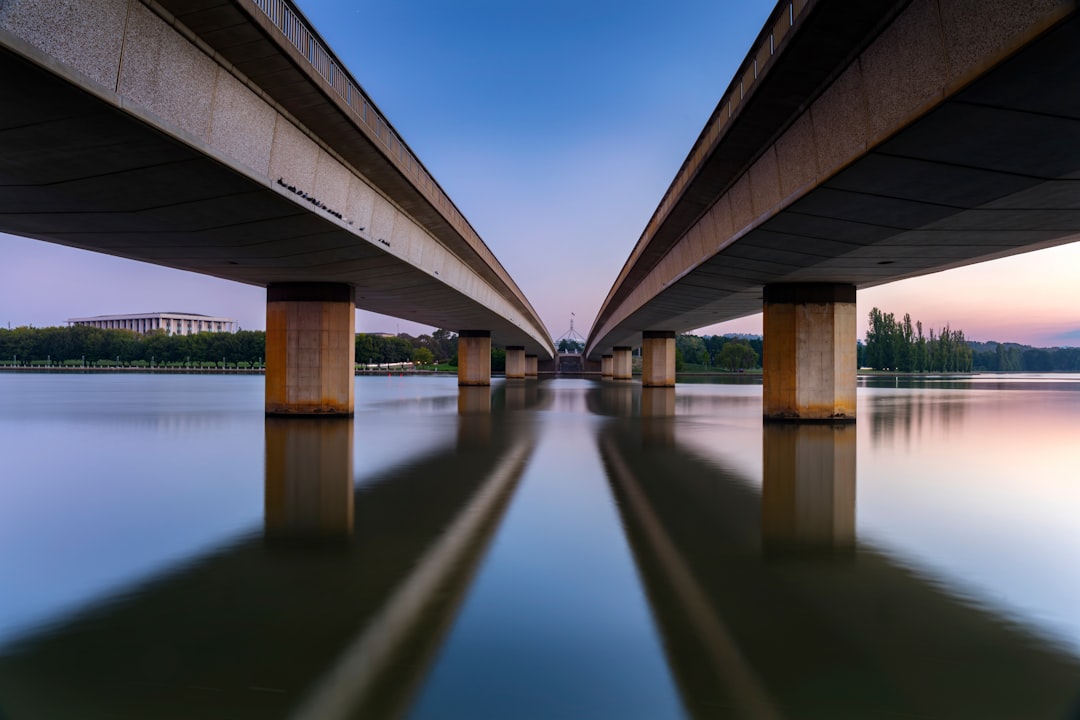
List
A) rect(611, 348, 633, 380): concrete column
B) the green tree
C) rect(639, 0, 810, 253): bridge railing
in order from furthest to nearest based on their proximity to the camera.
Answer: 1. the green tree
2. rect(611, 348, 633, 380): concrete column
3. rect(639, 0, 810, 253): bridge railing

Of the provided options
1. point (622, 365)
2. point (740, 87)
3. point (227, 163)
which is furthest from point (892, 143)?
point (622, 365)

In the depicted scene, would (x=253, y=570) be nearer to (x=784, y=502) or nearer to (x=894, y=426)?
(x=784, y=502)

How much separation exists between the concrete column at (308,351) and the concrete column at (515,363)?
60439 mm

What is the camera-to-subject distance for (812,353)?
880 inches

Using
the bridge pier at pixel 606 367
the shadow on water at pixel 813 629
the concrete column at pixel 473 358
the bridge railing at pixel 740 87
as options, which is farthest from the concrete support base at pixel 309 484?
the bridge pier at pixel 606 367

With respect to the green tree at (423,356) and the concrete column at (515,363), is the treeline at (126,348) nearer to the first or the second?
the green tree at (423,356)

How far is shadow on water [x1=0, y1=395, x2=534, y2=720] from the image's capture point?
3.82 metres

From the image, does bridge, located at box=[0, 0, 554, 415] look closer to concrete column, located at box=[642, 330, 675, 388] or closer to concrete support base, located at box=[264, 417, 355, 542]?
concrete support base, located at box=[264, 417, 355, 542]

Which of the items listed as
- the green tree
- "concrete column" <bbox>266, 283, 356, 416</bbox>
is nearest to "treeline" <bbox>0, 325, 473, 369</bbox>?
the green tree

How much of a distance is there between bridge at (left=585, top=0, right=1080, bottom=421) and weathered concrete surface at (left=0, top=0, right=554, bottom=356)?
7694 millimetres

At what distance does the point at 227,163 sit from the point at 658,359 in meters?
46.8

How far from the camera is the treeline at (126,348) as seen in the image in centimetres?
13838

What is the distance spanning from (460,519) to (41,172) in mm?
8403

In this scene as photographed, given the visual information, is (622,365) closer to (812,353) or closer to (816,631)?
(812,353)
